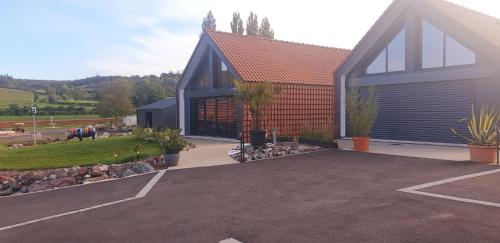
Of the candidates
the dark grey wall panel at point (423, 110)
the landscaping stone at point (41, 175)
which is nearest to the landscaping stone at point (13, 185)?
the landscaping stone at point (41, 175)

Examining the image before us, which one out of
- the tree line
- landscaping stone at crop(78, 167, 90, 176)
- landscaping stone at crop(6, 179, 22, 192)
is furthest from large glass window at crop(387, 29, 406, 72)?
the tree line

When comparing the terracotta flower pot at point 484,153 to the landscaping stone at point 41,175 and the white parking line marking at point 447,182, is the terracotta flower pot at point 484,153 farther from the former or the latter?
the landscaping stone at point 41,175

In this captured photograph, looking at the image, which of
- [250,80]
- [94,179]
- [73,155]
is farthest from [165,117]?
[94,179]

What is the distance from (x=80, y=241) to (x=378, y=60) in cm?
1607

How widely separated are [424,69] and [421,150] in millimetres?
3971

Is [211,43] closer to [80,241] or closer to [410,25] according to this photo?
[410,25]

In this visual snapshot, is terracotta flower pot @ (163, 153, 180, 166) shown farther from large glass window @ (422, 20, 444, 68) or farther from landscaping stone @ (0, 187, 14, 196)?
large glass window @ (422, 20, 444, 68)

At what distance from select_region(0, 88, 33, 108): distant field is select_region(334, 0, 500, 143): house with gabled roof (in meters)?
81.0

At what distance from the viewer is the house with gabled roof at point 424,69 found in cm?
1461

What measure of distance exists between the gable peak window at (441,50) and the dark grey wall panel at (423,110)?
2.67ft

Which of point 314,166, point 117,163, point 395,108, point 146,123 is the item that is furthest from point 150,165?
point 146,123

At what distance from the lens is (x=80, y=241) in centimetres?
570

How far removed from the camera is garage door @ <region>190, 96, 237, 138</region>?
21375 mm

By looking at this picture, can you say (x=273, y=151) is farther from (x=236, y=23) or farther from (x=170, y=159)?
(x=236, y=23)
